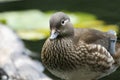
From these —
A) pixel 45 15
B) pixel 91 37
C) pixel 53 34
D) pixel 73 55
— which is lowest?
pixel 45 15

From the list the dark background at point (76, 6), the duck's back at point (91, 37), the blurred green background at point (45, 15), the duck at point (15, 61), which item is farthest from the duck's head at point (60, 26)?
the dark background at point (76, 6)

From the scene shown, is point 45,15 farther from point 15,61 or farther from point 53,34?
point 53,34

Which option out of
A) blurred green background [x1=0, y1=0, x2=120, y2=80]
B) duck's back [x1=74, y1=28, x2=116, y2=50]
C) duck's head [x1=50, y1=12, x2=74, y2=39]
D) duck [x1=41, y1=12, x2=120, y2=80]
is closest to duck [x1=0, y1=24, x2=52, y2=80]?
blurred green background [x1=0, y1=0, x2=120, y2=80]

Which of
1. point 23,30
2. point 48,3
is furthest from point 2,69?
point 48,3

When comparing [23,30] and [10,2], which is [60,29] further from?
[10,2]

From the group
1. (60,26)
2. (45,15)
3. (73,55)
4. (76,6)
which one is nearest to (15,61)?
(73,55)

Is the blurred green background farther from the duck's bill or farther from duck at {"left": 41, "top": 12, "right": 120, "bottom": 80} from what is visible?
the duck's bill

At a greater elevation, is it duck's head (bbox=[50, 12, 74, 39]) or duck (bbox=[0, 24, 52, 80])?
duck's head (bbox=[50, 12, 74, 39])
